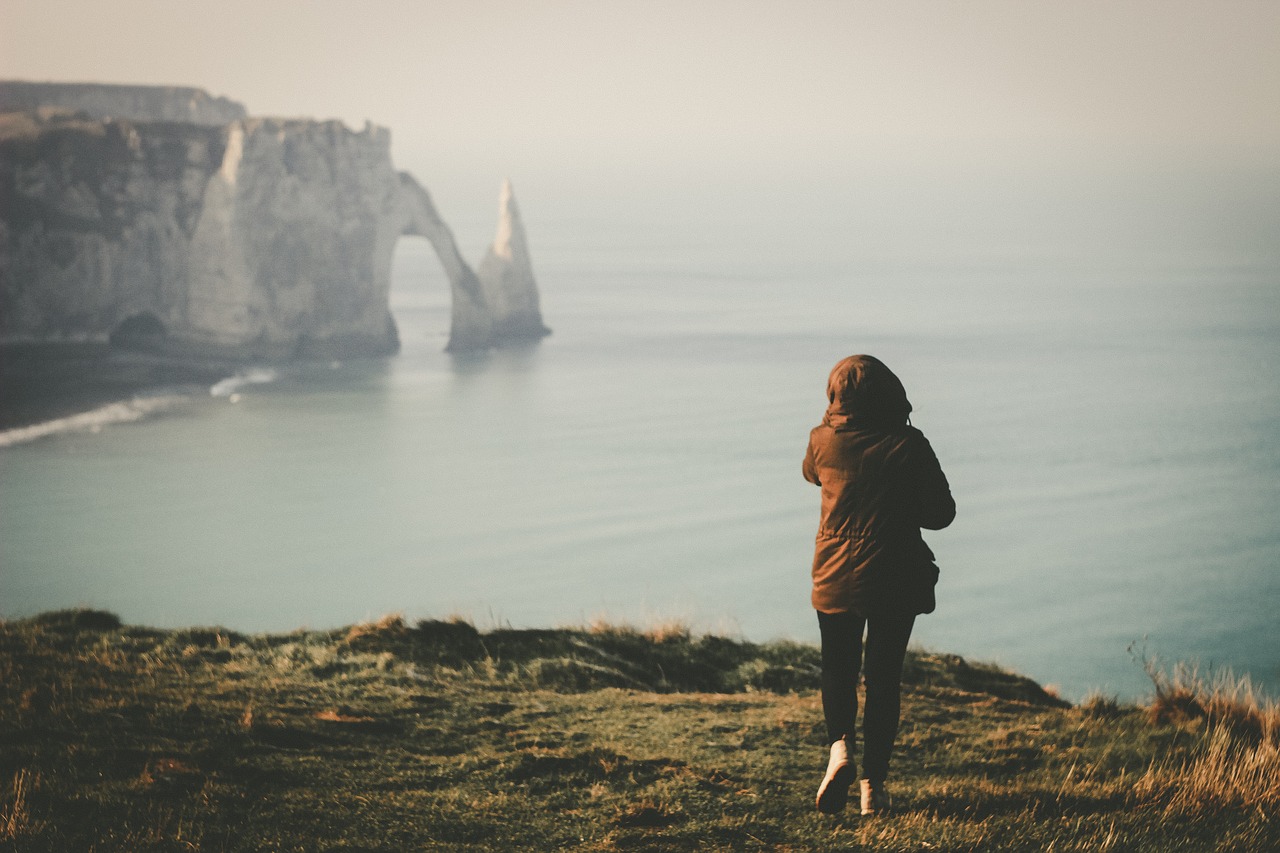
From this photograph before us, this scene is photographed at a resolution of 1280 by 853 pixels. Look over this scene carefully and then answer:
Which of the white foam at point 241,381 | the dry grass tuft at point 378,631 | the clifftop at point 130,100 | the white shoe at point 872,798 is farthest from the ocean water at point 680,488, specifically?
the clifftop at point 130,100

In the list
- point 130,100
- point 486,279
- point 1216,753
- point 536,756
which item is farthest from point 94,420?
point 1216,753

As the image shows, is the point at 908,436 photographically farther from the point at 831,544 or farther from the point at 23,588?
the point at 23,588

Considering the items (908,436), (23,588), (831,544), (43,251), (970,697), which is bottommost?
(23,588)

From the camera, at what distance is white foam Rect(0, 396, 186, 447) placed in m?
42.6

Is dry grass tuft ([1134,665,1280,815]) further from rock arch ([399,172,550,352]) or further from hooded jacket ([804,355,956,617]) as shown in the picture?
rock arch ([399,172,550,352])

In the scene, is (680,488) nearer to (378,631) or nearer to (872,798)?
(378,631)

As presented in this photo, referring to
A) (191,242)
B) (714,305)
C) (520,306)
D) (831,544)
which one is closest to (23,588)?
(831,544)

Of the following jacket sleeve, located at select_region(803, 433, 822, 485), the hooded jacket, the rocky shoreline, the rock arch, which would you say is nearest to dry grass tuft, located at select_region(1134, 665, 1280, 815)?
the hooded jacket

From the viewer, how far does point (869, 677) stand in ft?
12.1

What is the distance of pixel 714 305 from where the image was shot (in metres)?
84.6

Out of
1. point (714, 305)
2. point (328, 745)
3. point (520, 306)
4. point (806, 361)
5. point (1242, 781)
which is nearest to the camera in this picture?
point (1242, 781)

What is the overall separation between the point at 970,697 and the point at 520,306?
6171 centimetres

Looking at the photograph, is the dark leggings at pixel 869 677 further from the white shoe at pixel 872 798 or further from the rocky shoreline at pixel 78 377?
the rocky shoreline at pixel 78 377

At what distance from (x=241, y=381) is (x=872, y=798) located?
53378 millimetres
